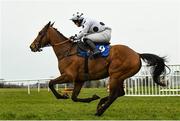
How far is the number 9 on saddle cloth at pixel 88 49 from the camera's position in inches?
472

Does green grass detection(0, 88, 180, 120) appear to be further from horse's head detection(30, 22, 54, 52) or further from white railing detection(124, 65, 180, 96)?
white railing detection(124, 65, 180, 96)

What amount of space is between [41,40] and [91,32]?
1.40 metres

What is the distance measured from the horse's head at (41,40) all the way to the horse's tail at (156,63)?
2570mm

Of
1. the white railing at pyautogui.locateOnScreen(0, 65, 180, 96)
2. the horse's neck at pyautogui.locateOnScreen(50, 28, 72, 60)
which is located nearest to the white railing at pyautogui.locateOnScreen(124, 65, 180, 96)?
the white railing at pyautogui.locateOnScreen(0, 65, 180, 96)

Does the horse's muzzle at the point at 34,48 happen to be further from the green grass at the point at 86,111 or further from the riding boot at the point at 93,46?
the green grass at the point at 86,111

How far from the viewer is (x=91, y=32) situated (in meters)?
12.2

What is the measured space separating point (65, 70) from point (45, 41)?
1.19 m

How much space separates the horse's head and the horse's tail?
2.57m

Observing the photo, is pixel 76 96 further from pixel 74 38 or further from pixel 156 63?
pixel 156 63

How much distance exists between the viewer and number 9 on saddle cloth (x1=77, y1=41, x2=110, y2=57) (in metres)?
12.0

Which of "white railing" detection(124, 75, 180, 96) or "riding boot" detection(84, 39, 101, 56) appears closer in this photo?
"riding boot" detection(84, 39, 101, 56)

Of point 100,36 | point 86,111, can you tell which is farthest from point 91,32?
point 86,111

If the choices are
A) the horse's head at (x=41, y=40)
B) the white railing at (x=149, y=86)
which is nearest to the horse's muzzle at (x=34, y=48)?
the horse's head at (x=41, y=40)

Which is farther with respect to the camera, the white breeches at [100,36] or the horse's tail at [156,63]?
the horse's tail at [156,63]
